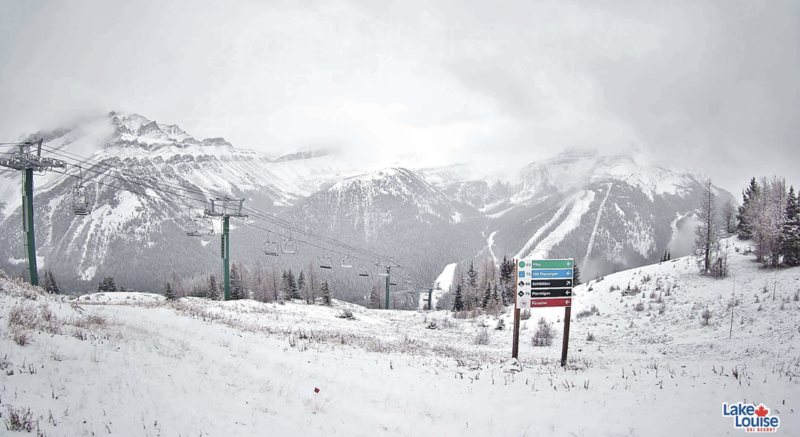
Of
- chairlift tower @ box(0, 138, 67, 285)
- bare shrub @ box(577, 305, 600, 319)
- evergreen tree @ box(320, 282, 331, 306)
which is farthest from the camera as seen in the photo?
evergreen tree @ box(320, 282, 331, 306)

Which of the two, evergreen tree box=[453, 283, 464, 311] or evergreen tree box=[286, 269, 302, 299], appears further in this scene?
evergreen tree box=[286, 269, 302, 299]

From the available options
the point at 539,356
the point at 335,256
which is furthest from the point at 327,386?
the point at 335,256

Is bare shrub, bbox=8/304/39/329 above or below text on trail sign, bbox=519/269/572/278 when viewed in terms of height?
below

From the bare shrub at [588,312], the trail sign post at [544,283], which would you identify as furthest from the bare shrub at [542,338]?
the bare shrub at [588,312]

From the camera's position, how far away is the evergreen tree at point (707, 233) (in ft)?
99.9

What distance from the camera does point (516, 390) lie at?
9992 millimetres

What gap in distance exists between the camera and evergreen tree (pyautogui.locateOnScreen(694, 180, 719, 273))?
99.9ft

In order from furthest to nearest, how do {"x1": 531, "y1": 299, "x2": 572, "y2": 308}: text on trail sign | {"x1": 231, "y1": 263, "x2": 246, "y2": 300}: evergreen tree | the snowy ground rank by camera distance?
{"x1": 231, "y1": 263, "x2": 246, "y2": 300}: evergreen tree
{"x1": 531, "y1": 299, "x2": 572, "y2": 308}: text on trail sign
the snowy ground

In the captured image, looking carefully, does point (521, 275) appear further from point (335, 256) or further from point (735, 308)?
point (335, 256)

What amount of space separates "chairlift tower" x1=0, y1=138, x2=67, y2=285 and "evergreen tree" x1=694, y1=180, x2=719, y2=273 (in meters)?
48.9

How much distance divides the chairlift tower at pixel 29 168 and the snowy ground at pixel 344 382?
32.1 ft

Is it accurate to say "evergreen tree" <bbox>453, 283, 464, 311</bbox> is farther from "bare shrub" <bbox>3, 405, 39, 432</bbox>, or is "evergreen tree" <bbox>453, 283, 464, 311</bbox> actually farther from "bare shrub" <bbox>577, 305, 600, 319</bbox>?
"bare shrub" <bbox>3, 405, 39, 432</bbox>

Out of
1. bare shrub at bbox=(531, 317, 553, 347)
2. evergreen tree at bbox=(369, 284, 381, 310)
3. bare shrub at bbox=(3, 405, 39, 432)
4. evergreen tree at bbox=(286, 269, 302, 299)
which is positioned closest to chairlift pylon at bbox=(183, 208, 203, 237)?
bare shrub at bbox=(3, 405, 39, 432)

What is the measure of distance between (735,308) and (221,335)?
27095 mm
